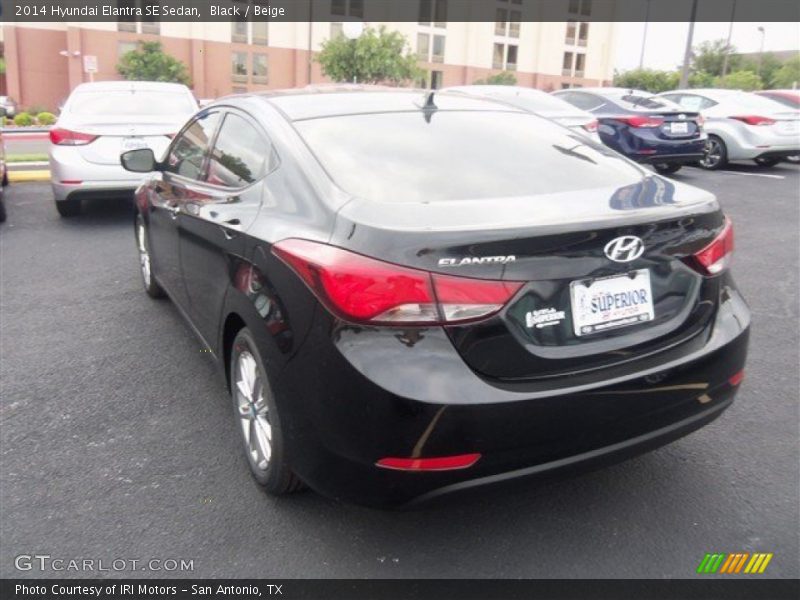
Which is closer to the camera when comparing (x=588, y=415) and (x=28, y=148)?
(x=588, y=415)

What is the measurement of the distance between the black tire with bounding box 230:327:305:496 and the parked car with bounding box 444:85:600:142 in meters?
7.49

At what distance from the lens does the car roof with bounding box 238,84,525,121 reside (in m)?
3.14

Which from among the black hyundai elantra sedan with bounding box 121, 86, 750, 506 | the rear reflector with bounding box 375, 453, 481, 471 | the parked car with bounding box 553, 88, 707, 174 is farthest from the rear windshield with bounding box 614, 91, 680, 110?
the rear reflector with bounding box 375, 453, 481, 471

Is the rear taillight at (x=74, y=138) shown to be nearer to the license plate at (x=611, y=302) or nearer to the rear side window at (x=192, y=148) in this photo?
the rear side window at (x=192, y=148)

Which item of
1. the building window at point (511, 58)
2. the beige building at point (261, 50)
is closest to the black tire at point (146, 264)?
the beige building at point (261, 50)

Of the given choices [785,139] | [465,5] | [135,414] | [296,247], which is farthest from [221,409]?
[465,5]

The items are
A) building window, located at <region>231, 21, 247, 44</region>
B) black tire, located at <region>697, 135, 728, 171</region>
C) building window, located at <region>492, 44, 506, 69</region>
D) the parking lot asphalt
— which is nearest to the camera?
the parking lot asphalt

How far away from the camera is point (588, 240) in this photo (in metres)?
2.23

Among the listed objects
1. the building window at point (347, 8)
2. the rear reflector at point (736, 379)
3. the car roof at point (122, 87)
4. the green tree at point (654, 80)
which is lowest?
the rear reflector at point (736, 379)

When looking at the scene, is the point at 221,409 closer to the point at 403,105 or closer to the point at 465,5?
the point at 403,105

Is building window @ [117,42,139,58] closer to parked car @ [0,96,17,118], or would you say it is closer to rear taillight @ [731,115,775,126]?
parked car @ [0,96,17,118]

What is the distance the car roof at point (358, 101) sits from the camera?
123 inches

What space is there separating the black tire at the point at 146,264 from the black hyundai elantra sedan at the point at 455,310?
7.38 ft

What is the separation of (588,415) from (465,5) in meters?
67.2
